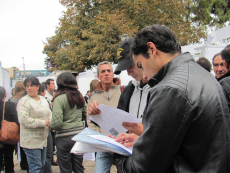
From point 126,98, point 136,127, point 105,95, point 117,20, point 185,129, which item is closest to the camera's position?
point 185,129

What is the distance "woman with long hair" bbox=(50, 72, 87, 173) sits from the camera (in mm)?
3145

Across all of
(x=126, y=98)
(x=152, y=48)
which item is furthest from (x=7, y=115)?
(x=152, y=48)

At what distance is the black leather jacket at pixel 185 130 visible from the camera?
2.74ft

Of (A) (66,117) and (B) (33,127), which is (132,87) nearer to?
(A) (66,117)

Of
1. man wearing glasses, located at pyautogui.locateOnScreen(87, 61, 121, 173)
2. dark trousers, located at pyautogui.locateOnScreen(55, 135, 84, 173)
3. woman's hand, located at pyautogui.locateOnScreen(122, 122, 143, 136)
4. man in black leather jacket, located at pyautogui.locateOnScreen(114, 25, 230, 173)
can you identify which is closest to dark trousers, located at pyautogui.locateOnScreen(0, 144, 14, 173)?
dark trousers, located at pyautogui.locateOnScreen(55, 135, 84, 173)

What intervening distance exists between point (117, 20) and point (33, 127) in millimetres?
11486

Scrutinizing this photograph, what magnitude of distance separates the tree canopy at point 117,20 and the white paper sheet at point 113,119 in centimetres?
1187

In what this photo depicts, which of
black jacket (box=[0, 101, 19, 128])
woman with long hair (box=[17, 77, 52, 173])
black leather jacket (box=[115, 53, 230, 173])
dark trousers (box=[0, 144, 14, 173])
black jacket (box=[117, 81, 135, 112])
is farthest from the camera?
dark trousers (box=[0, 144, 14, 173])

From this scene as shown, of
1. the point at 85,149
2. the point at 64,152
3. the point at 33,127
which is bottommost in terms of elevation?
the point at 64,152

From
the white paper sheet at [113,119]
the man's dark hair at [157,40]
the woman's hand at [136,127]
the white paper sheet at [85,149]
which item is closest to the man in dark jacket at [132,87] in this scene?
the white paper sheet at [113,119]

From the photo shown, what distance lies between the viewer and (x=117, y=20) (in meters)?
13.6

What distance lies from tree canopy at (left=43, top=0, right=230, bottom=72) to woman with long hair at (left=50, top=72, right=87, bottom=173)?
10.5m

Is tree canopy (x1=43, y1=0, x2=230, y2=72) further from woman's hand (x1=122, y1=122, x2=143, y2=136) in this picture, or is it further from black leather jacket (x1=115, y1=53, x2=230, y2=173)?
black leather jacket (x1=115, y1=53, x2=230, y2=173)

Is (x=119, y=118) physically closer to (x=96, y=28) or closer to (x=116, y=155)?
(x=116, y=155)
